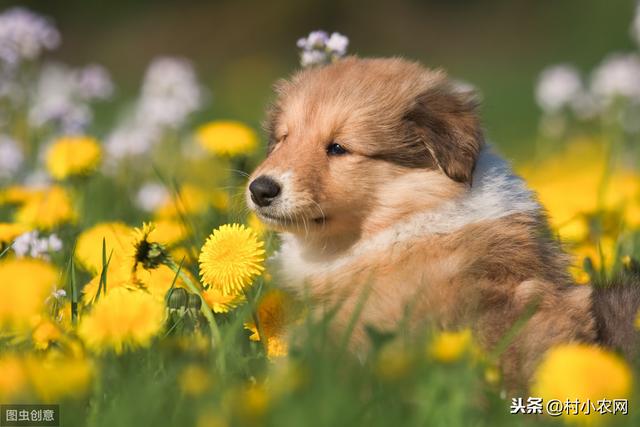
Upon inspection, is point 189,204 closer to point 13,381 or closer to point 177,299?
point 177,299

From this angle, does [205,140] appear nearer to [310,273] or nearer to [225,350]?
[310,273]

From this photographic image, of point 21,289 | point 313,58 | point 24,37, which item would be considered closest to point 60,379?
point 21,289

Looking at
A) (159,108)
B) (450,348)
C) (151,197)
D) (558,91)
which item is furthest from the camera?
(558,91)

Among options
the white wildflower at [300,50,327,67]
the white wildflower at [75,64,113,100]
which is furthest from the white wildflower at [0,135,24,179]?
the white wildflower at [300,50,327,67]

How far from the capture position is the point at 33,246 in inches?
149

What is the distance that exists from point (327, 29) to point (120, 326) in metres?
18.3

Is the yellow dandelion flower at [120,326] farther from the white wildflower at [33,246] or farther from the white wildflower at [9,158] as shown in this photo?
the white wildflower at [9,158]

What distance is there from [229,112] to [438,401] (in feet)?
37.8

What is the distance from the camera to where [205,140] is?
15.0ft

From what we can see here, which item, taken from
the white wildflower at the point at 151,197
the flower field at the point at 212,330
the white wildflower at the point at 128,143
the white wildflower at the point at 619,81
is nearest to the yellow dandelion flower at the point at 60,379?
the flower field at the point at 212,330

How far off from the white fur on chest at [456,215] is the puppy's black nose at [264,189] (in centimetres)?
32

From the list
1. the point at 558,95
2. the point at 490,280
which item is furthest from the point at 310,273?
the point at 558,95

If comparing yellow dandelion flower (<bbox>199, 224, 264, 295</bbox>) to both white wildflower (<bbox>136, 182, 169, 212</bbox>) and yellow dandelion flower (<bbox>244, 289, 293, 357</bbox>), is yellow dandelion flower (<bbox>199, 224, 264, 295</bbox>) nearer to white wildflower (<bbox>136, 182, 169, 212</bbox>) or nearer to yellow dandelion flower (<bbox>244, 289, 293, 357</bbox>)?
yellow dandelion flower (<bbox>244, 289, 293, 357</bbox>)

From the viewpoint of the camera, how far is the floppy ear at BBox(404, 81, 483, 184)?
364cm
